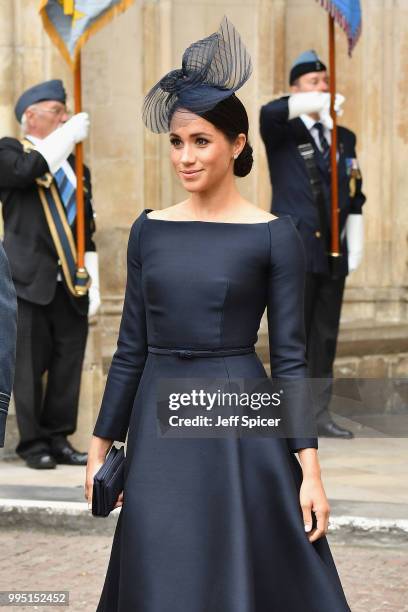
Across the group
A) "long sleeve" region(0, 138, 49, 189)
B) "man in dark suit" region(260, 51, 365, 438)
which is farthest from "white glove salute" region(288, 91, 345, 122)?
"long sleeve" region(0, 138, 49, 189)

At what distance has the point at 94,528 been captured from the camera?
261 inches

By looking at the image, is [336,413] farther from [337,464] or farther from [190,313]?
[190,313]

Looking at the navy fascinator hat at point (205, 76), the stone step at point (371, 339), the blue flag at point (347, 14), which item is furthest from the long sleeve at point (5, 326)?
the stone step at point (371, 339)

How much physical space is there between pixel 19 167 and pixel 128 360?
3936 millimetres

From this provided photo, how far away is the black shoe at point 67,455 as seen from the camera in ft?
25.9

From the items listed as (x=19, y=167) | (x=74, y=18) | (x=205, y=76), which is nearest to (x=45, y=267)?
(x=19, y=167)

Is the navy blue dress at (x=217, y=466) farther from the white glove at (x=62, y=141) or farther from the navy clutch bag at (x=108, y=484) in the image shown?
the white glove at (x=62, y=141)

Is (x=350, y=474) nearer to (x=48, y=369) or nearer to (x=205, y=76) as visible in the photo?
(x=48, y=369)

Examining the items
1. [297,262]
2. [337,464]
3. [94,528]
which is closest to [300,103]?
[337,464]

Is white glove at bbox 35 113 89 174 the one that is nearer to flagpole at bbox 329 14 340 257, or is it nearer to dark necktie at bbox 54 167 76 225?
dark necktie at bbox 54 167 76 225

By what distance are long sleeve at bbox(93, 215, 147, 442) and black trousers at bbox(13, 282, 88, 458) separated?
3951 millimetres

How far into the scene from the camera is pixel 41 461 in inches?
305

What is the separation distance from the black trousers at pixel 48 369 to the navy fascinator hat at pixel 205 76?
4025mm

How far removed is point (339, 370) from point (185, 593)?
6.76m
